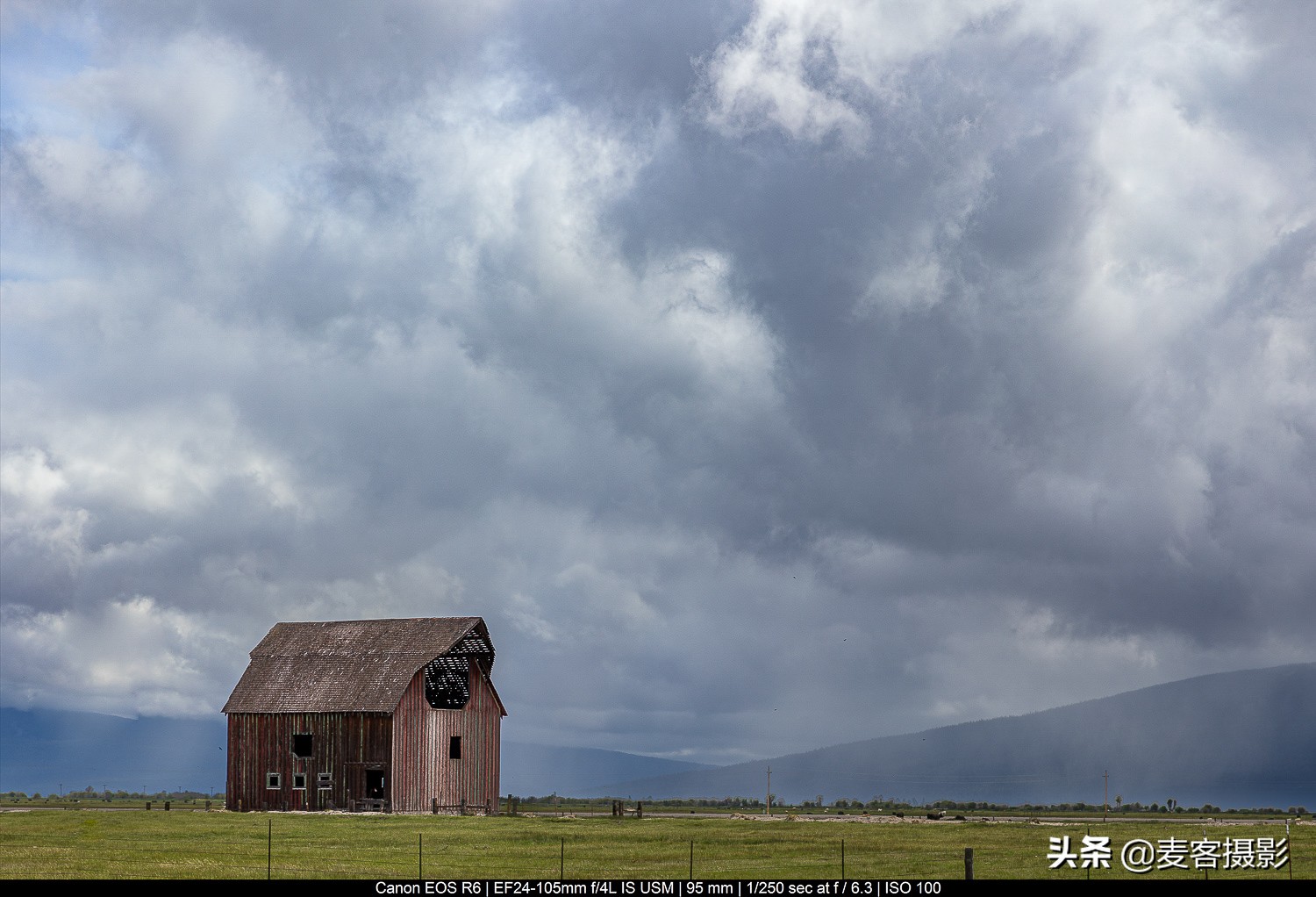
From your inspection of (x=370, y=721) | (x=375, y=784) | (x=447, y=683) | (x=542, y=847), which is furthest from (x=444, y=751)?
(x=542, y=847)

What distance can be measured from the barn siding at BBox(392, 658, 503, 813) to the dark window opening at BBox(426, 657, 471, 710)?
1.26 feet

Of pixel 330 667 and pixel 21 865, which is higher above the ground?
pixel 330 667

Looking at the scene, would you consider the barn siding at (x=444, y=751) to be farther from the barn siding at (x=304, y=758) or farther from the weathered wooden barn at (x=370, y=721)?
the barn siding at (x=304, y=758)

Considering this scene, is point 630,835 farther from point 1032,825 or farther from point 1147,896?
point 1147,896

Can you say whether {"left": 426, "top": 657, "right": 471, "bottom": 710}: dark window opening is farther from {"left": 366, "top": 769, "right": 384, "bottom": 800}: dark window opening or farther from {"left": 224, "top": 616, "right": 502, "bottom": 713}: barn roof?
{"left": 366, "top": 769, "right": 384, "bottom": 800}: dark window opening

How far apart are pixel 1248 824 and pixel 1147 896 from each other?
42.3 meters

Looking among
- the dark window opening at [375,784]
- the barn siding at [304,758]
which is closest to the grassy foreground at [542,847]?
the barn siding at [304,758]

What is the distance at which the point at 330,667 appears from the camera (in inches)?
3396

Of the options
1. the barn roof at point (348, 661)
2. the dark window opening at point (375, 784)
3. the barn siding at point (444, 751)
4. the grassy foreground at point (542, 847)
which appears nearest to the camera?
the grassy foreground at point (542, 847)

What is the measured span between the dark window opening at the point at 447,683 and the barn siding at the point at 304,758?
12.3 feet

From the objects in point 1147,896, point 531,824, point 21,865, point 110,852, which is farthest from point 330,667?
point 1147,896

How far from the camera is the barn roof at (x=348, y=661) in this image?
83438mm

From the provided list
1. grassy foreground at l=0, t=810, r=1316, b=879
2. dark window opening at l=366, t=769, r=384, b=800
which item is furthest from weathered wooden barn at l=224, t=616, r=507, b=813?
grassy foreground at l=0, t=810, r=1316, b=879

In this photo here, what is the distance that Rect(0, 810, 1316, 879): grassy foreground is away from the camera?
4559 cm
